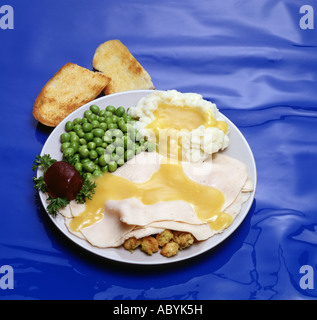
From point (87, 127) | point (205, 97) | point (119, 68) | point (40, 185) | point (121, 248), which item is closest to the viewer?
point (121, 248)

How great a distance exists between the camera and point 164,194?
12.1 ft

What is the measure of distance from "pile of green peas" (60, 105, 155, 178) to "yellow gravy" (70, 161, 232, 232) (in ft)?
0.56

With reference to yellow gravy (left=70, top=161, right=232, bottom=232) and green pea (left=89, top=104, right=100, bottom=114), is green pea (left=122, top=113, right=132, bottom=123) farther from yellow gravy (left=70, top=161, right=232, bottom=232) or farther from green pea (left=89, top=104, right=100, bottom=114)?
yellow gravy (left=70, top=161, right=232, bottom=232)

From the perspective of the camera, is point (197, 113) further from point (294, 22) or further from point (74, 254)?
point (294, 22)

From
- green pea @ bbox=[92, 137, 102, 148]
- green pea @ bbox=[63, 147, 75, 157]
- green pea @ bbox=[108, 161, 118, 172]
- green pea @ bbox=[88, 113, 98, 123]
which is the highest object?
green pea @ bbox=[88, 113, 98, 123]

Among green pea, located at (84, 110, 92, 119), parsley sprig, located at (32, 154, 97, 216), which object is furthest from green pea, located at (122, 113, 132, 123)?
parsley sprig, located at (32, 154, 97, 216)

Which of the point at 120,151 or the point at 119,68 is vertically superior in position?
the point at 119,68

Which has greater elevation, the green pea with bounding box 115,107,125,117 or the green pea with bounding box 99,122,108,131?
the green pea with bounding box 115,107,125,117

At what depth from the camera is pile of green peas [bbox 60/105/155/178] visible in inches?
152

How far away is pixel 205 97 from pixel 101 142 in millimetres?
1275

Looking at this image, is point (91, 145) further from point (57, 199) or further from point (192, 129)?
point (192, 129)

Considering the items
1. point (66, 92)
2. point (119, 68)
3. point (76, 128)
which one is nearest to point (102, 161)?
point (76, 128)

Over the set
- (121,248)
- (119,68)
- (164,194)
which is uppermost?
(119,68)

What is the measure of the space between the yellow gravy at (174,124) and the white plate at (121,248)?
199mm
